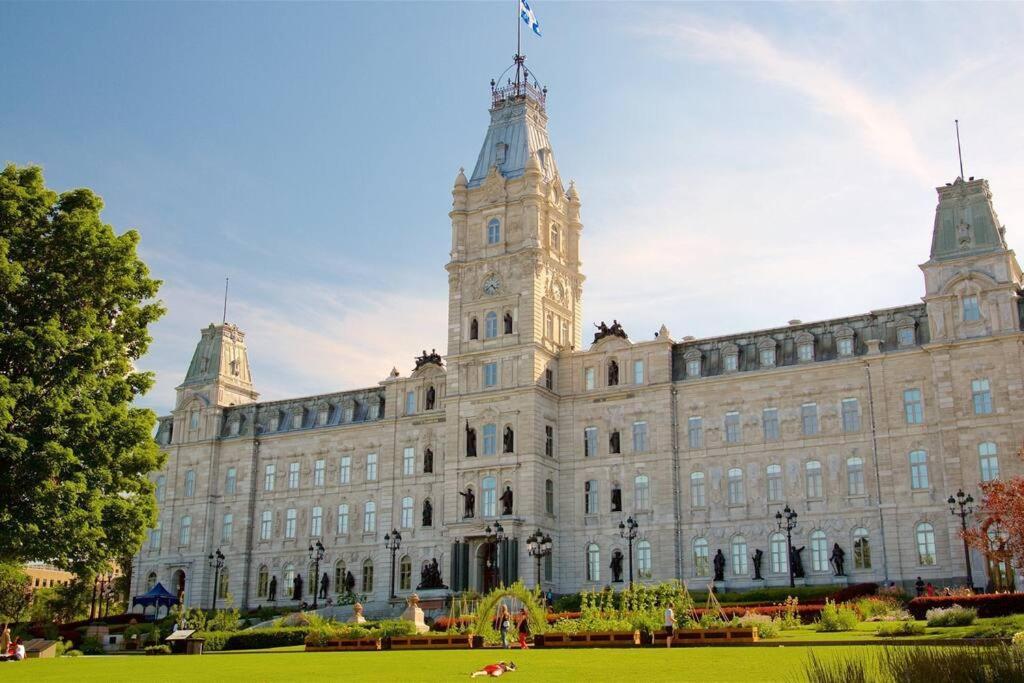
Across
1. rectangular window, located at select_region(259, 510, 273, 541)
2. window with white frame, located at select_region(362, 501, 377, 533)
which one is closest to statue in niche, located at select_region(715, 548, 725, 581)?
window with white frame, located at select_region(362, 501, 377, 533)

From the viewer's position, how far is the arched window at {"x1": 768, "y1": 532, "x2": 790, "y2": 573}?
56688 millimetres

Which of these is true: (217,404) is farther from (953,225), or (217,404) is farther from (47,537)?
(953,225)

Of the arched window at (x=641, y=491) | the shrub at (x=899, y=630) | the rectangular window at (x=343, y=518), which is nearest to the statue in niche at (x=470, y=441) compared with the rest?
the arched window at (x=641, y=491)

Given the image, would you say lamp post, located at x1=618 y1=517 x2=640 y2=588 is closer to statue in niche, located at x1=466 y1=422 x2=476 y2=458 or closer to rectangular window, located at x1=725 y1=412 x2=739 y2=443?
rectangular window, located at x1=725 y1=412 x2=739 y2=443

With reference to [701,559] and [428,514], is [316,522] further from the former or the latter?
[701,559]

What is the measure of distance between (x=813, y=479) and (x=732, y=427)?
541 centimetres

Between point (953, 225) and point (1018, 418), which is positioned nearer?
point (1018, 418)

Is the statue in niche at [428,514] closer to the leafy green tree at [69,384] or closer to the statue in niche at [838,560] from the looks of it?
the statue in niche at [838,560]

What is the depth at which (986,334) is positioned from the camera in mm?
53219

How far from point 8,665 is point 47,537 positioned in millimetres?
4503

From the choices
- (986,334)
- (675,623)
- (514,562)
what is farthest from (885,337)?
(675,623)

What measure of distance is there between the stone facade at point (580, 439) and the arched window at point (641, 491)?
116 millimetres

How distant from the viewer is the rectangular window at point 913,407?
181 ft

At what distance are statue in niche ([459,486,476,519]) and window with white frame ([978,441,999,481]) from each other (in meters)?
28.0
